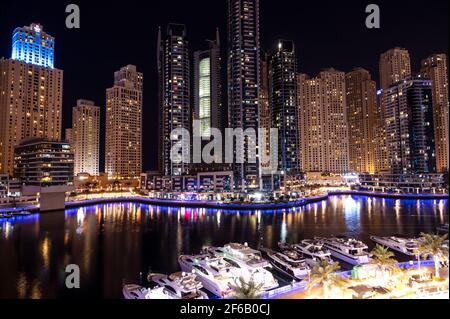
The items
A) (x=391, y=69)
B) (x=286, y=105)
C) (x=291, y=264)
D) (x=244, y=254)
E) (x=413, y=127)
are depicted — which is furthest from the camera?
(x=391, y=69)

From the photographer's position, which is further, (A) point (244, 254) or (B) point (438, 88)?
(B) point (438, 88)

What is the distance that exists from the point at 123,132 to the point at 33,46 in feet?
107

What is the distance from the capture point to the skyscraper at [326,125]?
101 meters

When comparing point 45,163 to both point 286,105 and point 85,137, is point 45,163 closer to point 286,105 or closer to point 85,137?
point 85,137

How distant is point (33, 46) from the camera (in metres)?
70.1

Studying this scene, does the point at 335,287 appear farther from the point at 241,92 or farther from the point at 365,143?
the point at 365,143

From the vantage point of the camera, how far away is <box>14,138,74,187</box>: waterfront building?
5291 centimetres

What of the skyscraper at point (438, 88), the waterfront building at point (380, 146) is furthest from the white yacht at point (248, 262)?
the waterfront building at point (380, 146)

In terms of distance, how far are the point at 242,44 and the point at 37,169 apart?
50060 millimetres

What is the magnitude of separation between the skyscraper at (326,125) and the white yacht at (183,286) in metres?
91.3

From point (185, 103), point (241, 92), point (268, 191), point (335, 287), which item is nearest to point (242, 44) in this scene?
point (241, 92)

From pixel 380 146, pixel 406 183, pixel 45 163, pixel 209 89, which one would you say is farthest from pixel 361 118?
pixel 45 163
